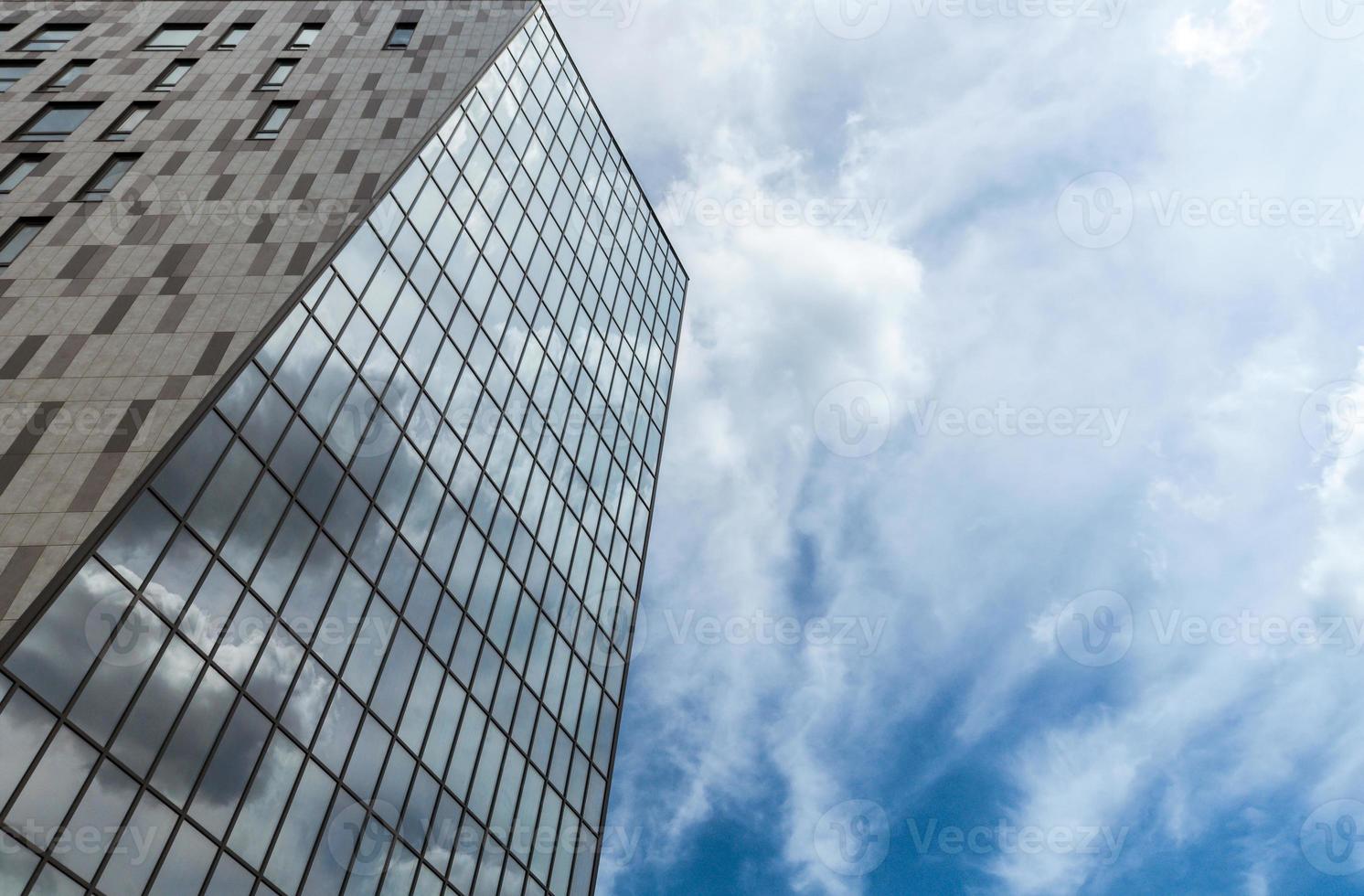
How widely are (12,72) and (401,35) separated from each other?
15.3 m

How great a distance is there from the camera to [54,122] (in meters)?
31.0

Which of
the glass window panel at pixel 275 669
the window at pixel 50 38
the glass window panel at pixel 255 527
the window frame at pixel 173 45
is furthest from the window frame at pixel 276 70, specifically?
the glass window panel at pixel 275 669

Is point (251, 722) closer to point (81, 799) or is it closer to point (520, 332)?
point (81, 799)

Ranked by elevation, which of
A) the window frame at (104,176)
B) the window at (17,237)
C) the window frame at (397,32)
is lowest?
the window at (17,237)

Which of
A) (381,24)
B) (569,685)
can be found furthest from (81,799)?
(381,24)

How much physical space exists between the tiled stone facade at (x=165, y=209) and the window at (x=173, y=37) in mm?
367

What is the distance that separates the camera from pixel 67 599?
15852 millimetres

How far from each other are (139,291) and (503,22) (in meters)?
24.2

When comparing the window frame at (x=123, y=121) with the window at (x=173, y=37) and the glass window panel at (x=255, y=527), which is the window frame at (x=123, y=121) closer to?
the window at (x=173, y=37)

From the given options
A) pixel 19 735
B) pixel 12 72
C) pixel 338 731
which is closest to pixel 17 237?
pixel 12 72

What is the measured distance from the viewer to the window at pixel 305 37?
35.8 meters

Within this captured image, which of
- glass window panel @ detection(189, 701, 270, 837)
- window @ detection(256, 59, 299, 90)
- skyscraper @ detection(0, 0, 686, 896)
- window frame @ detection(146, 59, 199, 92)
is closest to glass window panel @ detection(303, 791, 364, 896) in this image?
skyscraper @ detection(0, 0, 686, 896)

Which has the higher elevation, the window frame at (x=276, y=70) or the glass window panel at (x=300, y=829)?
the window frame at (x=276, y=70)

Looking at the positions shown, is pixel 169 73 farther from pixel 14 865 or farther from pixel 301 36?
pixel 14 865
